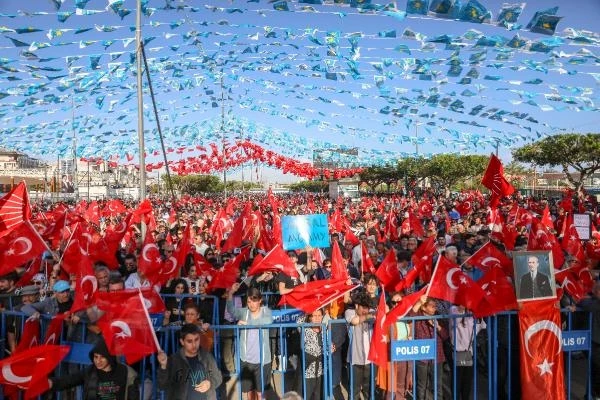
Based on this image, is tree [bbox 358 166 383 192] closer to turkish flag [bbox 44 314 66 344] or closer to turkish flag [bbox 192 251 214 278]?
turkish flag [bbox 192 251 214 278]

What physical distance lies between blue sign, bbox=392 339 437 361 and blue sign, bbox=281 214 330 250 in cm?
366

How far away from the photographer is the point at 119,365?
4738 mm

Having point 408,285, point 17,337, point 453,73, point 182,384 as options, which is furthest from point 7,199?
point 453,73

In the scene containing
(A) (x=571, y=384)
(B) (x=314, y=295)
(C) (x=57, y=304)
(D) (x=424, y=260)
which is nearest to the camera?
(B) (x=314, y=295)

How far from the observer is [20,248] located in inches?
308

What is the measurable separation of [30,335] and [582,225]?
11325 mm

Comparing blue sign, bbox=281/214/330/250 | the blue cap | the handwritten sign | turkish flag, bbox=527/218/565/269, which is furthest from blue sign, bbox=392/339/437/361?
the handwritten sign

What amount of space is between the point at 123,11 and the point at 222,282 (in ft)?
21.5

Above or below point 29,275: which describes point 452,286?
above

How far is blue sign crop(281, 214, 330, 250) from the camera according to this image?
8.87m

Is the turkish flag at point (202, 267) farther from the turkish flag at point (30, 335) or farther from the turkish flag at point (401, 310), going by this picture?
the turkish flag at point (401, 310)

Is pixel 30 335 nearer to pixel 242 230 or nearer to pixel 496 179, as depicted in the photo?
pixel 242 230

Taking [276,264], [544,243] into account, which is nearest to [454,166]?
[544,243]

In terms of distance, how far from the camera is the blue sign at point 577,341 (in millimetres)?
5695
